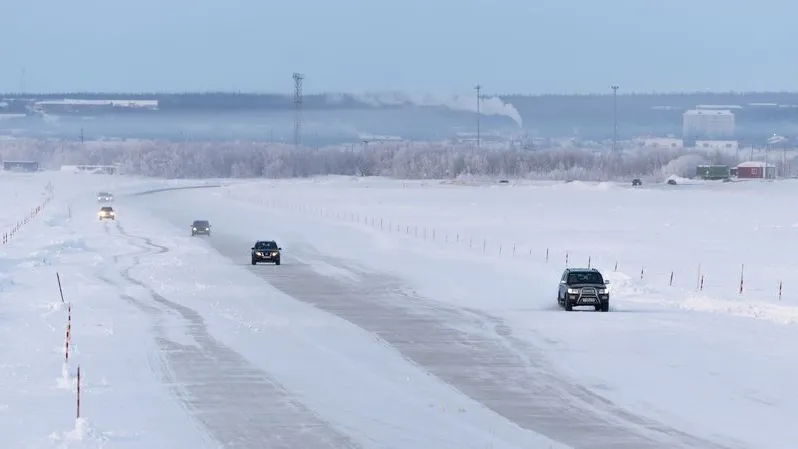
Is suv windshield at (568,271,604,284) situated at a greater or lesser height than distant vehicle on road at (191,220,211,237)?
greater

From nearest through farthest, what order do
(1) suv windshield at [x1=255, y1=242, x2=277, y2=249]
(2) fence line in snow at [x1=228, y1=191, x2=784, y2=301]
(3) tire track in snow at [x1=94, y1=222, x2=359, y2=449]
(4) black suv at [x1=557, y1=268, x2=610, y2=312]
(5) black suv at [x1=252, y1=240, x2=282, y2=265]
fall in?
(3) tire track in snow at [x1=94, y1=222, x2=359, y2=449] → (4) black suv at [x1=557, y1=268, x2=610, y2=312] → (2) fence line in snow at [x1=228, y1=191, x2=784, y2=301] → (5) black suv at [x1=252, y1=240, x2=282, y2=265] → (1) suv windshield at [x1=255, y1=242, x2=277, y2=249]

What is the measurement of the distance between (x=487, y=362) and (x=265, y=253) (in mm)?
30565

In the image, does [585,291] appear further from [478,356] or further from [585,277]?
[478,356]

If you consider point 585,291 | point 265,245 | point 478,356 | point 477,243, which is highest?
point 585,291

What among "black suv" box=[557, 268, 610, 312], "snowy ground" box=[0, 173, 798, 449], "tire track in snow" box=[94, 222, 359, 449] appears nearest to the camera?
"tire track in snow" box=[94, 222, 359, 449]

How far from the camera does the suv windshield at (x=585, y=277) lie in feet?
137

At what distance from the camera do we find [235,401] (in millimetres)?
24312

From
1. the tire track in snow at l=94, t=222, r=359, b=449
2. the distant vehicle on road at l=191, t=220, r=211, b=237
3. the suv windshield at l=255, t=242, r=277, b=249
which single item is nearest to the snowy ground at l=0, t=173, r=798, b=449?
the tire track in snow at l=94, t=222, r=359, b=449

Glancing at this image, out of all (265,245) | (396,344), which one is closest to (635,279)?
(265,245)

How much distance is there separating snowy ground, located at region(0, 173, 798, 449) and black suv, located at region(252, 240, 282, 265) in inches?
30.6

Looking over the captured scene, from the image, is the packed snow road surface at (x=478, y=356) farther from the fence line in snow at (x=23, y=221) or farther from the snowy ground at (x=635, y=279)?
the fence line in snow at (x=23, y=221)

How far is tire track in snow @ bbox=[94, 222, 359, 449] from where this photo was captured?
68.1ft

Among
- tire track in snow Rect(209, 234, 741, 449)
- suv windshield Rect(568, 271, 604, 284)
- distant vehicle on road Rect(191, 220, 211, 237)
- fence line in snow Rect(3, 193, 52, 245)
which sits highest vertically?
suv windshield Rect(568, 271, 604, 284)

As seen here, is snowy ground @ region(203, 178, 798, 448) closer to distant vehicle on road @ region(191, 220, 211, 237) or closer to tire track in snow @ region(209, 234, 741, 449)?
tire track in snow @ region(209, 234, 741, 449)
